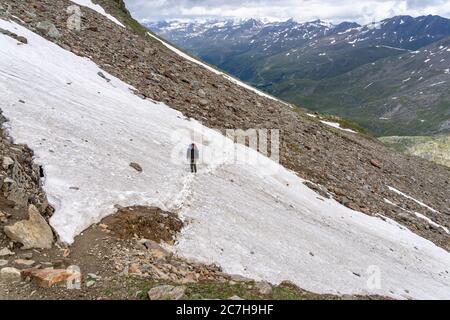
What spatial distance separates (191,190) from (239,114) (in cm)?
2340

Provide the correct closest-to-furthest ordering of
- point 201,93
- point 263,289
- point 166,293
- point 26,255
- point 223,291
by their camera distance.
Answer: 1. point 166,293
2. point 223,291
3. point 26,255
4. point 263,289
5. point 201,93

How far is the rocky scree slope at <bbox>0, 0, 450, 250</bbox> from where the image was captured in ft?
134

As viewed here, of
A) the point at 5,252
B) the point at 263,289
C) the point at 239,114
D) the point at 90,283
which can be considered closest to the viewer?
the point at 90,283

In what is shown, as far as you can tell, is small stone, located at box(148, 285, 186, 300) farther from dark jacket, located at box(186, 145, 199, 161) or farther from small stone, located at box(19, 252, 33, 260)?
dark jacket, located at box(186, 145, 199, 161)

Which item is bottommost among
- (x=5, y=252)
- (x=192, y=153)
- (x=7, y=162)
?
(x=5, y=252)

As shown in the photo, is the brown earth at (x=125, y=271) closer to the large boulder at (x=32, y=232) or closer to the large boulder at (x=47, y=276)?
the large boulder at (x=47, y=276)

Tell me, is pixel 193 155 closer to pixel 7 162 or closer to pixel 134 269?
pixel 7 162

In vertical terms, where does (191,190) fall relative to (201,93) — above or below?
below

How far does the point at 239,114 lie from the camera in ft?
155

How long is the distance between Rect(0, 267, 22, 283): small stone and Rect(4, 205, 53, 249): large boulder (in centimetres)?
174

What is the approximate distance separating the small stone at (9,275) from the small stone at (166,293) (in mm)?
4437

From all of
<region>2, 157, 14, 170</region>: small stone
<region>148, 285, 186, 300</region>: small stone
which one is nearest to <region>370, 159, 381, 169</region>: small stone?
<region>148, 285, 186, 300</region>: small stone

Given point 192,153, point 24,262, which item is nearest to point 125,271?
point 24,262

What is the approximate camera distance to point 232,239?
22.0 metres
